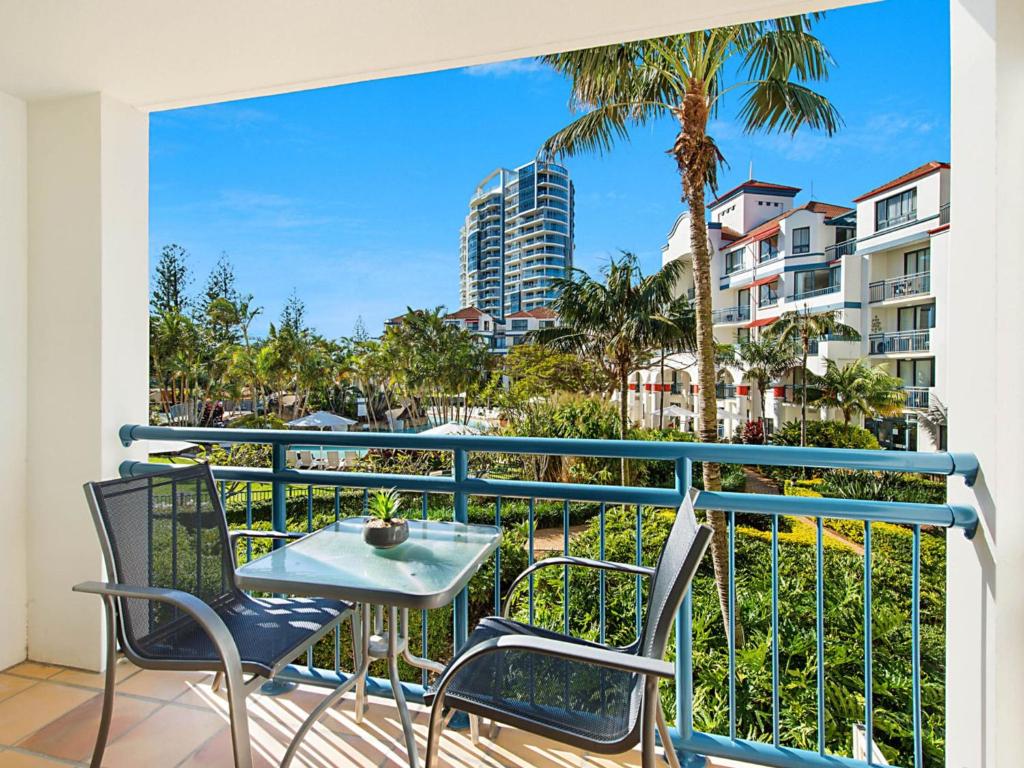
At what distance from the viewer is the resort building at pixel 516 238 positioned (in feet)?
133

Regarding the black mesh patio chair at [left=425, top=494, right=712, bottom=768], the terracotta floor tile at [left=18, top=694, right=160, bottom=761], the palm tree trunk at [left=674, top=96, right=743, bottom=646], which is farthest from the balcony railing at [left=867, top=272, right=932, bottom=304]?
the terracotta floor tile at [left=18, top=694, right=160, bottom=761]

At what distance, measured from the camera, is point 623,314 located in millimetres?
21062

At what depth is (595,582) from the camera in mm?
6578

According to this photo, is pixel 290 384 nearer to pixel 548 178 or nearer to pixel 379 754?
pixel 548 178

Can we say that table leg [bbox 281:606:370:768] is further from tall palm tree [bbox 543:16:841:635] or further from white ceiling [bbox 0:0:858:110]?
tall palm tree [bbox 543:16:841:635]

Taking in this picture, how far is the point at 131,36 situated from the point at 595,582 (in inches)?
239

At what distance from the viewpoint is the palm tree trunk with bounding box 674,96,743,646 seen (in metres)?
7.89

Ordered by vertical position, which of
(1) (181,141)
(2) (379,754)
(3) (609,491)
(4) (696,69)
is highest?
(1) (181,141)

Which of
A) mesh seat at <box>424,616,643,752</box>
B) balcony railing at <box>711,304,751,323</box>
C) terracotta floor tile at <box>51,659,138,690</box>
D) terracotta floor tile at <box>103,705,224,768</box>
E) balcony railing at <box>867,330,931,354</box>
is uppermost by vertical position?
balcony railing at <box>711,304,751,323</box>

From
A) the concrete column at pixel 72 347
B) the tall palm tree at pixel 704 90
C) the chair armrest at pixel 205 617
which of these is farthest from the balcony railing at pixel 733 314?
the chair armrest at pixel 205 617

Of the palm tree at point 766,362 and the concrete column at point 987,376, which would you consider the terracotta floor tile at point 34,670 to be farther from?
the palm tree at point 766,362

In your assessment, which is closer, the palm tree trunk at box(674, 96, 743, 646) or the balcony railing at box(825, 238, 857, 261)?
the palm tree trunk at box(674, 96, 743, 646)

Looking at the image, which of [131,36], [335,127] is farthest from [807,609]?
[335,127]

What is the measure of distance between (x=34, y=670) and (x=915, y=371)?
26042 millimetres
